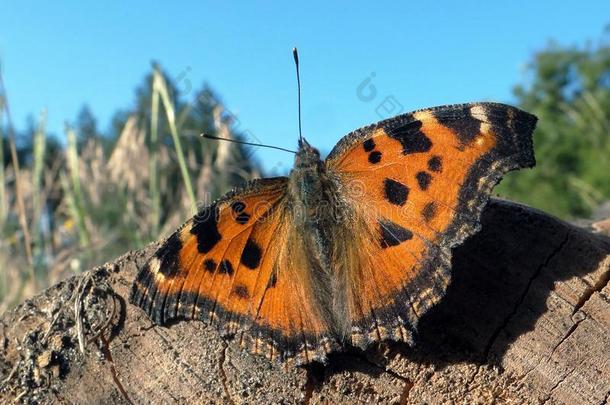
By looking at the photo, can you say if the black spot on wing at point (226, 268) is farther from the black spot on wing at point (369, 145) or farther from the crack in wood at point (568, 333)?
the crack in wood at point (568, 333)

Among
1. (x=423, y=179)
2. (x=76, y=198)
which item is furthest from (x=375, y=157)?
(x=76, y=198)

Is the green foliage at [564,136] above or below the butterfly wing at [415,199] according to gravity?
A: above

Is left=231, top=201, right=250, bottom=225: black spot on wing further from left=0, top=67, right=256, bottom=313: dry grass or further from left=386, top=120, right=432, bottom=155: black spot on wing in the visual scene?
left=0, top=67, right=256, bottom=313: dry grass

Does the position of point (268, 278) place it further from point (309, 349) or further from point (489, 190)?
point (489, 190)

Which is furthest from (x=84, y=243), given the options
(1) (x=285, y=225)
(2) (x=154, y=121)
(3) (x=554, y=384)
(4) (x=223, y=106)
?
(3) (x=554, y=384)

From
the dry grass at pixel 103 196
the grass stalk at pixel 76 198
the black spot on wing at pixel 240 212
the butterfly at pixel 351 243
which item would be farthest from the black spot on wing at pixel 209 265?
the grass stalk at pixel 76 198
